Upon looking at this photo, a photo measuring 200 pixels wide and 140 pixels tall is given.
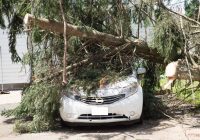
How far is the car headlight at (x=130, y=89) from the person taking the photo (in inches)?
359

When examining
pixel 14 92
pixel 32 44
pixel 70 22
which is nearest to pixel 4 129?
pixel 32 44

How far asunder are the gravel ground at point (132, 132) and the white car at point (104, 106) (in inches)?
9.2

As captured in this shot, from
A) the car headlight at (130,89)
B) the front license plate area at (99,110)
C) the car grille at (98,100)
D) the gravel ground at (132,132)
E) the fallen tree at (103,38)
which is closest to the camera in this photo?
the gravel ground at (132,132)

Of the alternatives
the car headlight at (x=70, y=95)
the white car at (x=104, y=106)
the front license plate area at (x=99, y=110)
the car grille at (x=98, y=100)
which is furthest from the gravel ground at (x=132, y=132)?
the car headlight at (x=70, y=95)

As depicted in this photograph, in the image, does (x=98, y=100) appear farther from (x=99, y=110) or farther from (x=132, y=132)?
(x=132, y=132)

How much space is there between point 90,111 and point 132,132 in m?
0.91

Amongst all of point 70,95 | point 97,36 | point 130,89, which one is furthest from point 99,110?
point 97,36

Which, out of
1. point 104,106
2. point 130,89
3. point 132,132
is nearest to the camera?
point 132,132

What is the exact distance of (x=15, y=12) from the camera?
10320mm

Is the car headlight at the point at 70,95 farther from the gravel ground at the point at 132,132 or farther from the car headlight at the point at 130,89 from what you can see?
the car headlight at the point at 130,89

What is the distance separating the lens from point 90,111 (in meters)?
8.85

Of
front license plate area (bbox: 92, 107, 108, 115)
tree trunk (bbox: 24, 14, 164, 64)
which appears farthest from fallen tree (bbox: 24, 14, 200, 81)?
front license plate area (bbox: 92, 107, 108, 115)

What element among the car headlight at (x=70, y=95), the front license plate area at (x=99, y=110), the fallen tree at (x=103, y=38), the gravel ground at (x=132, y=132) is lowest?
the gravel ground at (x=132, y=132)

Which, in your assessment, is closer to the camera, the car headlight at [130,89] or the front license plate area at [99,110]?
the front license plate area at [99,110]
